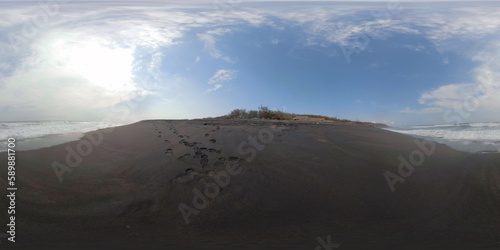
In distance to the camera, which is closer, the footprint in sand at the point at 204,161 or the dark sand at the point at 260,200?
the dark sand at the point at 260,200

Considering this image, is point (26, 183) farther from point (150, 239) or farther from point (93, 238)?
point (150, 239)

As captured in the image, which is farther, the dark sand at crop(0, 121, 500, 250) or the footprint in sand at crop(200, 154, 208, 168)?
→ the footprint in sand at crop(200, 154, 208, 168)

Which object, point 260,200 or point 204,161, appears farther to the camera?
point 204,161

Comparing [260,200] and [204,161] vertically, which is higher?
[204,161]

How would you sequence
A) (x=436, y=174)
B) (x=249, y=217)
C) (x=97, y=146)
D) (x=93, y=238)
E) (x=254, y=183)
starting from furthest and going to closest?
(x=97, y=146)
(x=436, y=174)
(x=254, y=183)
(x=249, y=217)
(x=93, y=238)

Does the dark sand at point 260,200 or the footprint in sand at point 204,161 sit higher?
the footprint in sand at point 204,161

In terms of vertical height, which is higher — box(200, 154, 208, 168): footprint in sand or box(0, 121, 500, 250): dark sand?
box(200, 154, 208, 168): footprint in sand

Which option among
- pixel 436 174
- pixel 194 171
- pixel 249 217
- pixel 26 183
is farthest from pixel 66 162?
pixel 436 174

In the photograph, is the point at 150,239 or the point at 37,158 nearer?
the point at 150,239
